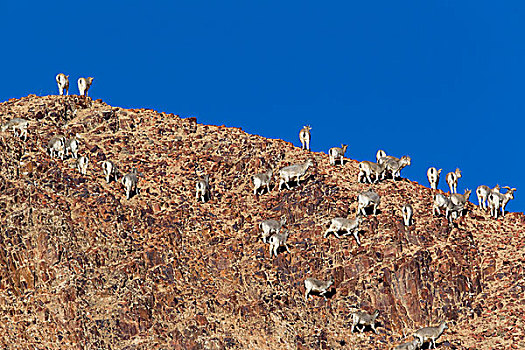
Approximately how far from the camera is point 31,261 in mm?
55156

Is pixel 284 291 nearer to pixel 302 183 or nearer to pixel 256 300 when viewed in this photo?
A: pixel 256 300

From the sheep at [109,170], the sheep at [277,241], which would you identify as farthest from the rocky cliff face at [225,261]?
the sheep at [277,241]

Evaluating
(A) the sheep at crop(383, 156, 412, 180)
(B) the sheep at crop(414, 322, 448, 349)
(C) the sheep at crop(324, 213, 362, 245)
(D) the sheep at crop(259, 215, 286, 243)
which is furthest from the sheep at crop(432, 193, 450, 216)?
(D) the sheep at crop(259, 215, 286, 243)

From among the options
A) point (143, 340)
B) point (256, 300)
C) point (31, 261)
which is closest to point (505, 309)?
point (256, 300)

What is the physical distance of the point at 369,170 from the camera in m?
62.3

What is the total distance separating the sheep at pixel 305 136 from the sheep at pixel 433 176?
8.50 metres

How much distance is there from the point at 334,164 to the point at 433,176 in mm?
6691

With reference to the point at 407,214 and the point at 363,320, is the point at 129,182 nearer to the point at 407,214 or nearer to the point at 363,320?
the point at 407,214

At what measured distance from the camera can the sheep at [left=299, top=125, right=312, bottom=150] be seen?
219ft

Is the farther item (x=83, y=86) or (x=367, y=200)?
(x=83, y=86)

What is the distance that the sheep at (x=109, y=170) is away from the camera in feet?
203

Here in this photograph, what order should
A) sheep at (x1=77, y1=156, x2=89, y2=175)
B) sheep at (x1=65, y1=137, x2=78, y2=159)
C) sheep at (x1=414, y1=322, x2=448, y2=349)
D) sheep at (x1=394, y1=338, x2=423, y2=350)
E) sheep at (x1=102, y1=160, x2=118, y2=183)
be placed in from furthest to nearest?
sheep at (x1=65, y1=137, x2=78, y2=159) < sheep at (x1=102, y1=160, x2=118, y2=183) < sheep at (x1=77, y1=156, x2=89, y2=175) < sheep at (x1=414, y1=322, x2=448, y2=349) < sheep at (x1=394, y1=338, x2=423, y2=350)

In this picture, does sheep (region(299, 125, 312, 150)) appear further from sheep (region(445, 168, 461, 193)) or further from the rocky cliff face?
sheep (region(445, 168, 461, 193))

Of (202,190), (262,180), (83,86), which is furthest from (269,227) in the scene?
(83,86)
